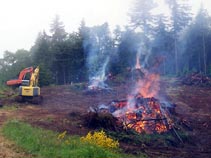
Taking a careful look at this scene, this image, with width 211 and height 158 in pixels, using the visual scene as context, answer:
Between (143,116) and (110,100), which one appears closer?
(143,116)

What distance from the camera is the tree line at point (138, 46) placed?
46438 millimetres

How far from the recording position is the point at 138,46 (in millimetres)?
46031

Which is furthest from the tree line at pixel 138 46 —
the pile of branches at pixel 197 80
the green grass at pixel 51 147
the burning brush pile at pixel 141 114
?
the green grass at pixel 51 147

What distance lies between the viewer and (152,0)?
47062 millimetres

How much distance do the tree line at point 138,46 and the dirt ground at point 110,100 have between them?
673 centimetres

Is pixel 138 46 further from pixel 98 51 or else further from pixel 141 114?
pixel 141 114

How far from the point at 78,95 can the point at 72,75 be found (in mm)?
15919

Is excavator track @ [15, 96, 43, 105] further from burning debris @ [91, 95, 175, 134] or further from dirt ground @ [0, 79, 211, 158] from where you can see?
burning debris @ [91, 95, 175, 134]

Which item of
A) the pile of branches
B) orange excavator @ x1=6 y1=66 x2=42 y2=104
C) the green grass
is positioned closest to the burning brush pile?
the green grass

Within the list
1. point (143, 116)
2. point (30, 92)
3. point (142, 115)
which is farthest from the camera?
point (30, 92)

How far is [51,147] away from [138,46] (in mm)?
35829

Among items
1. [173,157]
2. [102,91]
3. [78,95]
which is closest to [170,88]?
[102,91]

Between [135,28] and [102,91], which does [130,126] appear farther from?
[135,28]

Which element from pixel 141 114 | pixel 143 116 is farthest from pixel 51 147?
pixel 141 114
